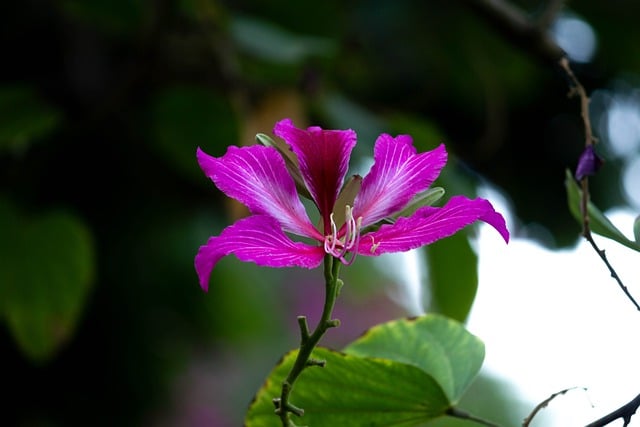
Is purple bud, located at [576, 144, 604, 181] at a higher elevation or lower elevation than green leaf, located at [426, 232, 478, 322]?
higher

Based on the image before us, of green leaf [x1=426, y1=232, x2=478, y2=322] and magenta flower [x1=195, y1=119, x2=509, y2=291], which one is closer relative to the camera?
magenta flower [x1=195, y1=119, x2=509, y2=291]

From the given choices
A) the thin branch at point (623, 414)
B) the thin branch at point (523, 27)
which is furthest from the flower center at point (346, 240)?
the thin branch at point (523, 27)

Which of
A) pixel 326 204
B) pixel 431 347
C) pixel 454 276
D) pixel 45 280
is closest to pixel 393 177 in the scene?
pixel 326 204

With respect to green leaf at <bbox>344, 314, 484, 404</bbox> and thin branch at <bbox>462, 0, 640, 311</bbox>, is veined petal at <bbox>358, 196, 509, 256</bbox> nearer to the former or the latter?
green leaf at <bbox>344, 314, 484, 404</bbox>

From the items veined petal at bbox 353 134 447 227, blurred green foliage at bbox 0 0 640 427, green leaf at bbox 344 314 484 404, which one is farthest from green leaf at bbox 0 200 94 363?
veined petal at bbox 353 134 447 227

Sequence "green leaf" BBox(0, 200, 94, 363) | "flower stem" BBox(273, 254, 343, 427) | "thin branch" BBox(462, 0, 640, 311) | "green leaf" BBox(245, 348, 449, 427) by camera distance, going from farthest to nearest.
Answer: "green leaf" BBox(0, 200, 94, 363) < "thin branch" BBox(462, 0, 640, 311) < "green leaf" BBox(245, 348, 449, 427) < "flower stem" BBox(273, 254, 343, 427)

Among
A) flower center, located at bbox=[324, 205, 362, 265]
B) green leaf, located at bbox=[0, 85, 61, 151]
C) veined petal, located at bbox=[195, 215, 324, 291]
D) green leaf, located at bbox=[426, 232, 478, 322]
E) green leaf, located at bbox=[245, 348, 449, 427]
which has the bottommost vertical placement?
green leaf, located at bbox=[0, 85, 61, 151]

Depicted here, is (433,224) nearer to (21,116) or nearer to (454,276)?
(454,276)
